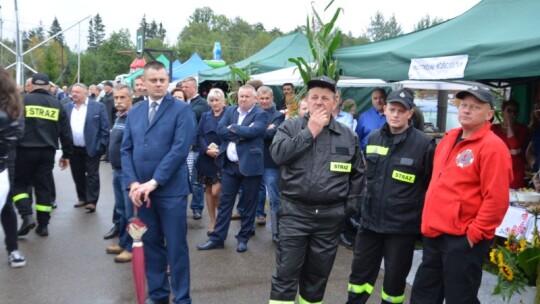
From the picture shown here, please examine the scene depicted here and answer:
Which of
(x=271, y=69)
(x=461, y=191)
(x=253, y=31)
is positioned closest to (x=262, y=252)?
(x=461, y=191)

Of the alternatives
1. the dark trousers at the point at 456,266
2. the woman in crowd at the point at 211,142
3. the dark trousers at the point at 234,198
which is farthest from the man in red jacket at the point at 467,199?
the woman in crowd at the point at 211,142

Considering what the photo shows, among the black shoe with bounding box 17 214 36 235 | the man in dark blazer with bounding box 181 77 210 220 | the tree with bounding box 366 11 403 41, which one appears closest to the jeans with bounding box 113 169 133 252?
the black shoe with bounding box 17 214 36 235

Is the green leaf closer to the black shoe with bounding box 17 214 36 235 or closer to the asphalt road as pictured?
the asphalt road

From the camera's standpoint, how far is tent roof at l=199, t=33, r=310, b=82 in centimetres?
1270

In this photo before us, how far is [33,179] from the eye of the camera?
6418 millimetres

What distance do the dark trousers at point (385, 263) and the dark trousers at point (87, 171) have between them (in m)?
5.08

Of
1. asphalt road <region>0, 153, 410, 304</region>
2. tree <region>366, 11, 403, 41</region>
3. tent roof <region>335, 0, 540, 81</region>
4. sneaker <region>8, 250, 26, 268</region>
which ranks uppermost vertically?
tree <region>366, 11, 403, 41</region>

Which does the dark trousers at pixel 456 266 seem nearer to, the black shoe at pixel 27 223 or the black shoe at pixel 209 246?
the black shoe at pixel 209 246

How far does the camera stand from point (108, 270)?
17.5ft

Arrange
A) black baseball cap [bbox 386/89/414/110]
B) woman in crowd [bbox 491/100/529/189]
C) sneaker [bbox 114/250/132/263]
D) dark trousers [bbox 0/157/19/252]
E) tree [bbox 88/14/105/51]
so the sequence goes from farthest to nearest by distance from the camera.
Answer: tree [bbox 88/14/105/51] < woman in crowd [bbox 491/100/529/189] < sneaker [bbox 114/250/132/263] < dark trousers [bbox 0/157/19/252] < black baseball cap [bbox 386/89/414/110]

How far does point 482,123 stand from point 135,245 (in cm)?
269

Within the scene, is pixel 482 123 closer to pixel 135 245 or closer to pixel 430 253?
pixel 430 253

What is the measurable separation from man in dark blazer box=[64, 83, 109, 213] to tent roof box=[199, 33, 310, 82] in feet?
17.8

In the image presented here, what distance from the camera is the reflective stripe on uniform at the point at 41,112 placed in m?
6.30
